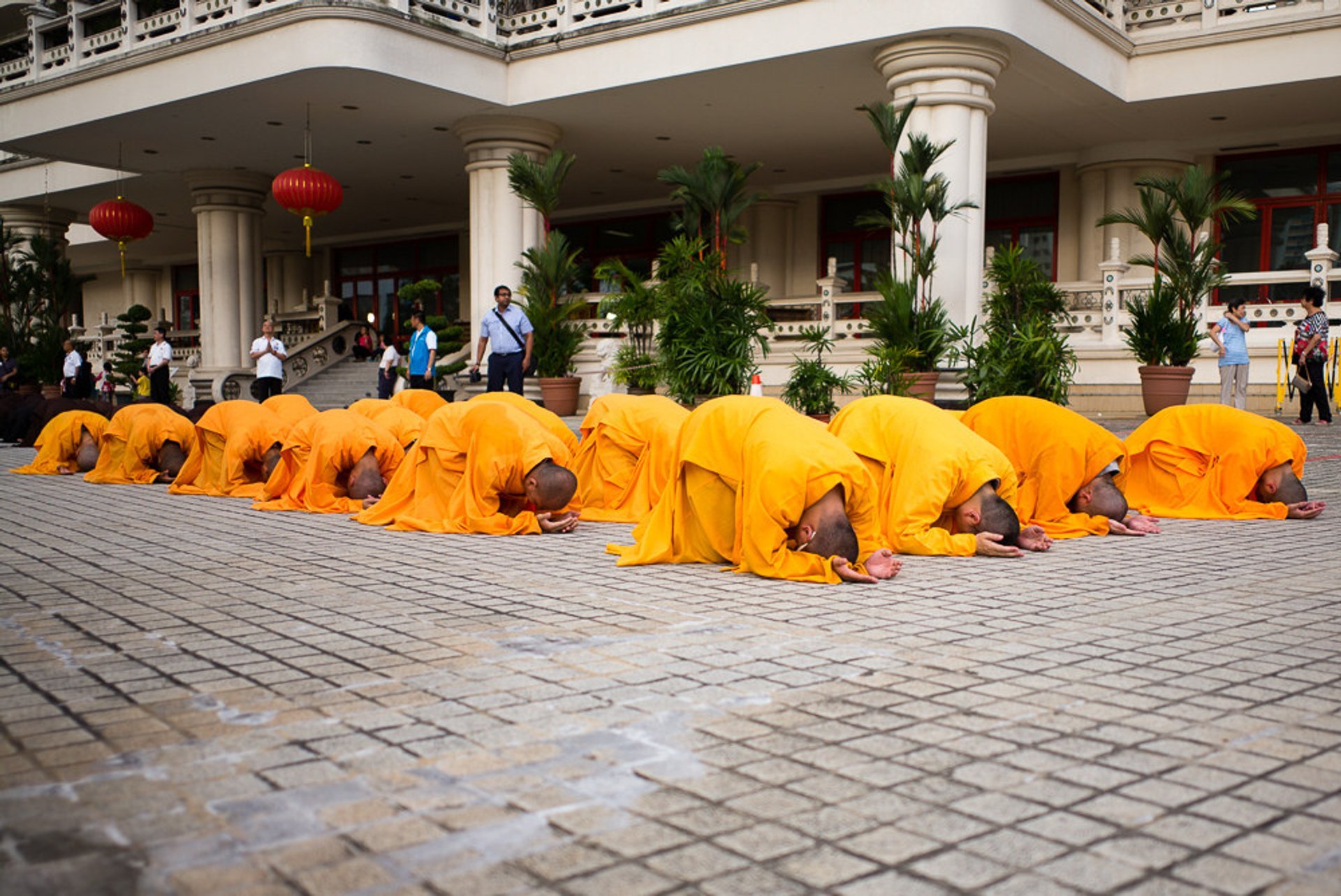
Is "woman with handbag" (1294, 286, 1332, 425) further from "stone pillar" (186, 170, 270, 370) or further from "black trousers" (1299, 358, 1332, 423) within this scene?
"stone pillar" (186, 170, 270, 370)

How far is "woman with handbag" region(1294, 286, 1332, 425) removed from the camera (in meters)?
11.8

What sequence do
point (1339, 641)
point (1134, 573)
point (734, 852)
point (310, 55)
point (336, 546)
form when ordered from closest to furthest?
point (734, 852) → point (1339, 641) → point (1134, 573) → point (336, 546) → point (310, 55)

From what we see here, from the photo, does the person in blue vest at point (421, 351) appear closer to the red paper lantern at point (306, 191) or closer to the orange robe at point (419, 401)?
the red paper lantern at point (306, 191)

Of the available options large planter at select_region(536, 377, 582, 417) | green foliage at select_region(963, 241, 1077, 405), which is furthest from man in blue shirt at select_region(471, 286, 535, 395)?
green foliage at select_region(963, 241, 1077, 405)

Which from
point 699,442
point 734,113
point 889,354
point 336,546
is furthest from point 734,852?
point 734,113

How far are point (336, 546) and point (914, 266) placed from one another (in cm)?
759

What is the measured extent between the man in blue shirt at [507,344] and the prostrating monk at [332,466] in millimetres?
3932

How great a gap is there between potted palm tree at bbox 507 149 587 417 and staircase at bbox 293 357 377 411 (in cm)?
544

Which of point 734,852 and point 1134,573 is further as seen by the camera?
point 1134,573

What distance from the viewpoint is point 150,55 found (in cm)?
1580

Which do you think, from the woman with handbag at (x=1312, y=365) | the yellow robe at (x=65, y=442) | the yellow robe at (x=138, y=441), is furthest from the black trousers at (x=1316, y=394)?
the yellow robe at (x=65, y=442)

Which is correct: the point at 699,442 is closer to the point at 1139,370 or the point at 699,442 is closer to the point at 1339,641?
the point at 1339,641

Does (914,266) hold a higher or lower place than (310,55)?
lower

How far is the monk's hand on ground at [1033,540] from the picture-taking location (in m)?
6.27
